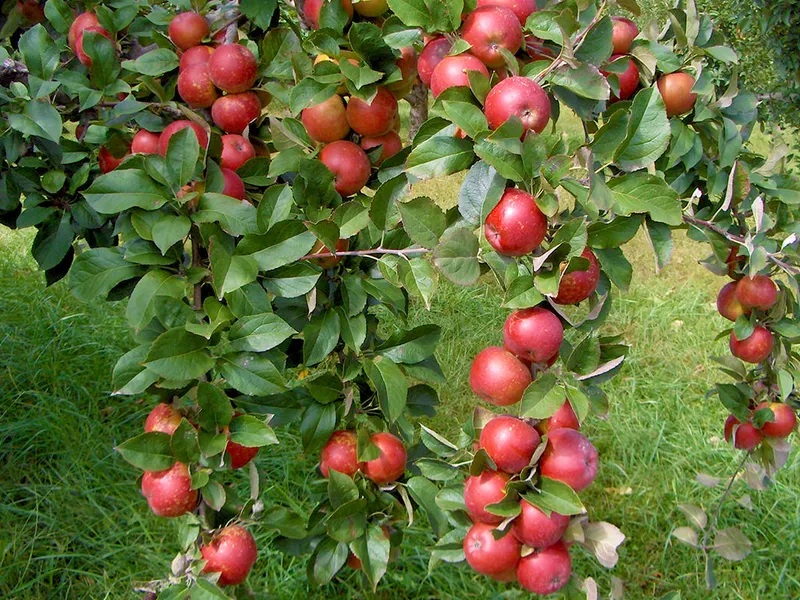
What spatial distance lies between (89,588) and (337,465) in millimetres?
1149

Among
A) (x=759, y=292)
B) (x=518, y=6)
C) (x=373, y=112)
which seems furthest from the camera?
(x=759, y=292)

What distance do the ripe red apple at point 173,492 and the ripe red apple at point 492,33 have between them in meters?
0.53

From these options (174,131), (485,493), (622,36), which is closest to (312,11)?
(174,131)

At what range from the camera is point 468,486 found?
72 cm

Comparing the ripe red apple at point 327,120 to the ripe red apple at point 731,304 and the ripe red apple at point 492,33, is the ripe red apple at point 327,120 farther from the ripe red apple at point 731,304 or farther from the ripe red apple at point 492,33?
the ripe red apple at point 731,304

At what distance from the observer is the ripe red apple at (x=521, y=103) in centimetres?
65

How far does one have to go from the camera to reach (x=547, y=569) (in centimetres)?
70

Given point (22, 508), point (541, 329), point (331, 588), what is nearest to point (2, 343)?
point (22, 508)

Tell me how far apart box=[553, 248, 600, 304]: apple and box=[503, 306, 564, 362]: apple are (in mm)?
21

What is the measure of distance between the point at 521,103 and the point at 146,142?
21.2 inches

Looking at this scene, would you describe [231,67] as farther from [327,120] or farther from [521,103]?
[521,103]

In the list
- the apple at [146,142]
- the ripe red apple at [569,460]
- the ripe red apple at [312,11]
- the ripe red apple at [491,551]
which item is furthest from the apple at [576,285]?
the apple at [146,142]

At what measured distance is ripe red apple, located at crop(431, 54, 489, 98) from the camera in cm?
72

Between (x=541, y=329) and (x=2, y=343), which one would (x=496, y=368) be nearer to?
(x=541, y=329)
